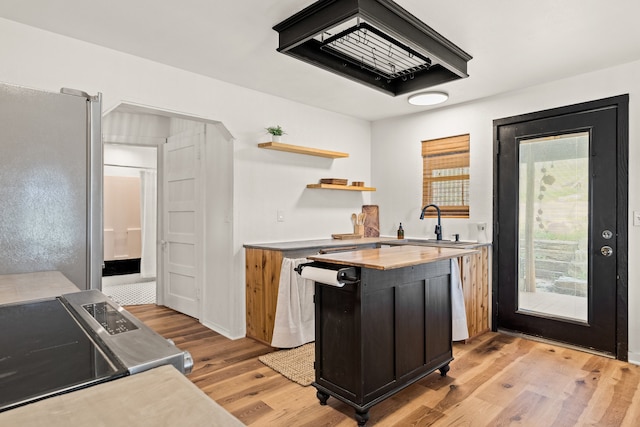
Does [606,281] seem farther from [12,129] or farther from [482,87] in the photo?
[12,129]

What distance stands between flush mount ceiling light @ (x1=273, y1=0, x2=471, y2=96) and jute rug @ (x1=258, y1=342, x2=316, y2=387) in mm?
2233

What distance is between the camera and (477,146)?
4.00 m

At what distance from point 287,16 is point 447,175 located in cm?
263

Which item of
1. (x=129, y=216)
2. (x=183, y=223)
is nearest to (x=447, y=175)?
(x=183, y=223)

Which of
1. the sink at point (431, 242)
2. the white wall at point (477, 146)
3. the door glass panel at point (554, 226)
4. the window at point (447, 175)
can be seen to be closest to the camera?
the white wall at point (477, 146)

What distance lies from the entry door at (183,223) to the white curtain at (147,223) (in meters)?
2.04

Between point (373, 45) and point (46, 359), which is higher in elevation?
point (373, 45)

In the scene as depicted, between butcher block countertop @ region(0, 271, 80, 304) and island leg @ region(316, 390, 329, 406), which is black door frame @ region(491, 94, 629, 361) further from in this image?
butcher block countertop @ region(0, 271, 80, 304)

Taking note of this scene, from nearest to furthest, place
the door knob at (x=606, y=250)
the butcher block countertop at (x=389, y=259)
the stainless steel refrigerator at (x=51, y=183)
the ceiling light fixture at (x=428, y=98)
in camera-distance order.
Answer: the stainless steel refrigerator at (x=51, y=183)
the butcher block countertop at (x=389, y=259)
the door knob at (x=606, y=250)
the ceiling light fixture at (x=428, y=98)

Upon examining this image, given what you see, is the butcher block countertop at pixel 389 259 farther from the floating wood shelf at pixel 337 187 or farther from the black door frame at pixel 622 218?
the floating wood shelf at pixel 337 187

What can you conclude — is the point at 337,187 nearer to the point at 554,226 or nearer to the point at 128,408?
the point at 554,226

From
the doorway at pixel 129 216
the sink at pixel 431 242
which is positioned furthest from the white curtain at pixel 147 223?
the sink at pixel 431 242

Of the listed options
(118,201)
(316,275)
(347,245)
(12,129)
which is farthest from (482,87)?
(118,201)

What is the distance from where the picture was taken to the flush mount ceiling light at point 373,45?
2.13m
